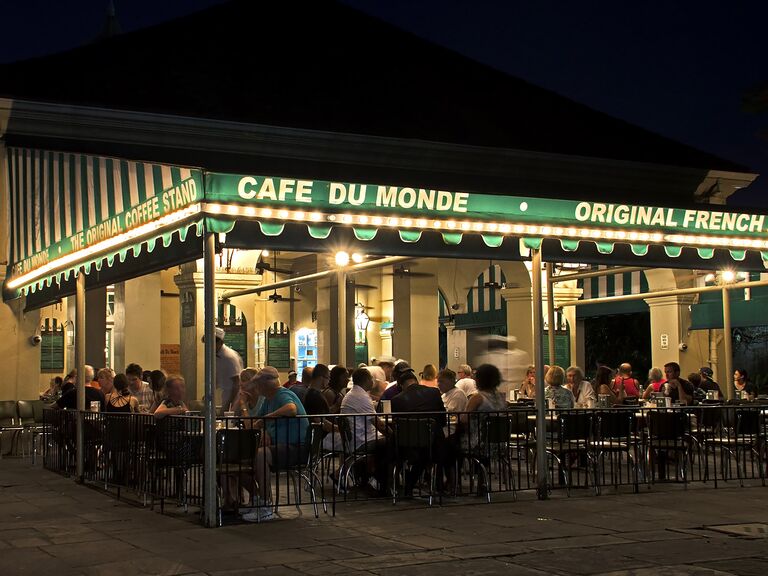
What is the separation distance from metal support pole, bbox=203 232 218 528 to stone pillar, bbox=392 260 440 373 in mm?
13772

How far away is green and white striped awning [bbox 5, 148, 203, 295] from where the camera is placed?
1073 centimetres

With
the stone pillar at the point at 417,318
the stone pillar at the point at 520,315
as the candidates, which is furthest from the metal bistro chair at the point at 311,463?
the stone pillar at the point at 417,318

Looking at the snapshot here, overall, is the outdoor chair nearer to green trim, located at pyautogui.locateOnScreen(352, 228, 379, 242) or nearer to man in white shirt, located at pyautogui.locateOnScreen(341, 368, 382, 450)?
man in white shirt, located at pyautogui.locateOnScreen(341, 368, 382, 450)

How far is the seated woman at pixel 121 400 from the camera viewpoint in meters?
14.1

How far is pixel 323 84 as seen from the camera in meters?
21.2

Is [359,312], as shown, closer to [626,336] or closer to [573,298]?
[573,298]

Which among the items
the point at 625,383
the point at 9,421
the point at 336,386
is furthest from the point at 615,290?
the point at 9,421

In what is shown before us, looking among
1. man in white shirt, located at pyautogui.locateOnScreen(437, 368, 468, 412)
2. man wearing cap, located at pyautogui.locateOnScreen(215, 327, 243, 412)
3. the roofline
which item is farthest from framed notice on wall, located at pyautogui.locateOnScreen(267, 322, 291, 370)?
man in white shirt, located at pyautogui.locateOnScreen(437, 368, 468, 412)

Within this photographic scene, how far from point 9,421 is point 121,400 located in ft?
17.2

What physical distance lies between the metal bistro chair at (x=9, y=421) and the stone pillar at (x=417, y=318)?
28.5 feet

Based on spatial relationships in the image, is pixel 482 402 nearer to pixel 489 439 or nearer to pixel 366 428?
pixel 489 439

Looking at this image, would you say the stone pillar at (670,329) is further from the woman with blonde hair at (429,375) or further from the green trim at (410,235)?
the green trim at (410,235)

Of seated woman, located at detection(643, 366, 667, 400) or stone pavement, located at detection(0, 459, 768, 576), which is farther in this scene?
seated woman, located at detection(643, 366, 667, 400)

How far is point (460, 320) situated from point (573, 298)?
598cm
